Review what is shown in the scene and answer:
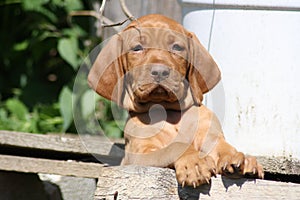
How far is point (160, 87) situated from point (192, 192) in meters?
0.45

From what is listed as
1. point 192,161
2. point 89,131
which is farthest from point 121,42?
point 89,131

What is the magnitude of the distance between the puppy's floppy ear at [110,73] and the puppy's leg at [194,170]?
54 cm

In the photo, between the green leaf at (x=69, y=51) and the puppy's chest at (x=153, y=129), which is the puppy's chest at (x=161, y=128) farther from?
the green leaf at (x=69, y=51)

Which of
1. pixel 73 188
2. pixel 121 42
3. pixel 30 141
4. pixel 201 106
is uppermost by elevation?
pixel 121 42

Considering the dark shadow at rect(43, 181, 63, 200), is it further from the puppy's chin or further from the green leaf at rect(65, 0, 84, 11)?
the green leaf at rect(65, 0, 84, 11)

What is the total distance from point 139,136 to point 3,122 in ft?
7.04

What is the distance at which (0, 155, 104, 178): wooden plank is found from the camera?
313cm

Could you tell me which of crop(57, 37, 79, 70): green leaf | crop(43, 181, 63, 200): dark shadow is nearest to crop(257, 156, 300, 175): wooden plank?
crop(43, 181, 63, 200): dark shadow

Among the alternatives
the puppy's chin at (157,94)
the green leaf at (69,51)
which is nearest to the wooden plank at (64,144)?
the puppy's chin at (157,94)

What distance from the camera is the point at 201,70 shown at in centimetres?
270

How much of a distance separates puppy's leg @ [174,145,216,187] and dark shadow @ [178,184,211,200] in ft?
0.14

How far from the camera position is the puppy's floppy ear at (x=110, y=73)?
8.98 feet

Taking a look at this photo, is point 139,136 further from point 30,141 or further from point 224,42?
point 30,141

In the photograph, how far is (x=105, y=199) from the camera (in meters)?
2.25
